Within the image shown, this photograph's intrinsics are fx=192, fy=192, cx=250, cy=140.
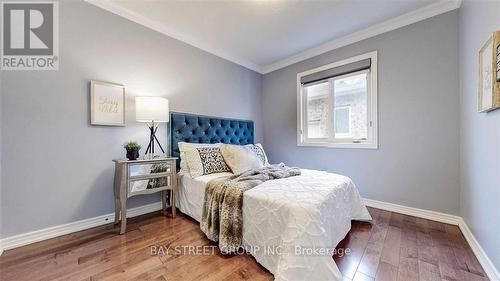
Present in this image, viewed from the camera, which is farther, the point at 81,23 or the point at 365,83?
the point at 365,83

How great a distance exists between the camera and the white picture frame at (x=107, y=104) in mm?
1952

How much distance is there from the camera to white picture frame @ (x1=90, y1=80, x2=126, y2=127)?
1.95 metres

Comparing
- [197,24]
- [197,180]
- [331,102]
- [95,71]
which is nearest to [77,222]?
[197,180]

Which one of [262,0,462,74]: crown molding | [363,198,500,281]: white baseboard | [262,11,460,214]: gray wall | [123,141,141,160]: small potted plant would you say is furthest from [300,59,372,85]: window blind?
[123,141,141,160]: small potted plant

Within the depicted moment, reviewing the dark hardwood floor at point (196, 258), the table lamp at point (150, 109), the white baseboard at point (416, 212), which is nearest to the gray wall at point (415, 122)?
the white baseboard at point (416, 212)

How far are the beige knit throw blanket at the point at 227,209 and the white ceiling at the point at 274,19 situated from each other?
1819 millimetres

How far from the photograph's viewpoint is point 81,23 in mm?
1903

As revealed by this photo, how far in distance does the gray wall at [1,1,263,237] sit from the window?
210 cm

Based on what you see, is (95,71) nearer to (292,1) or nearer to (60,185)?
(60,185)

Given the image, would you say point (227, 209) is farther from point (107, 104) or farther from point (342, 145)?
point (342, 145)

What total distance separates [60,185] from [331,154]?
10.6ft

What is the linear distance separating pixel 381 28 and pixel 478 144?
1.72 metres

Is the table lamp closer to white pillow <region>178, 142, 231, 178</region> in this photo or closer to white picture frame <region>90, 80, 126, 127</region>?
white picture frame <region>90, 80, 126, 127</region>

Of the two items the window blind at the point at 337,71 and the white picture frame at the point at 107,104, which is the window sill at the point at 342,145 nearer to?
the window blind at the point at 337,71
